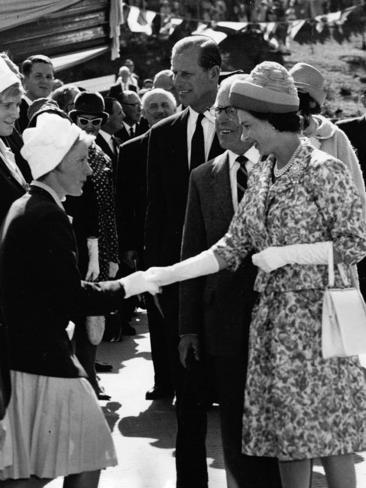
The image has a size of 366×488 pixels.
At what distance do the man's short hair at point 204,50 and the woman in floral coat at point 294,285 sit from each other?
1569 mm

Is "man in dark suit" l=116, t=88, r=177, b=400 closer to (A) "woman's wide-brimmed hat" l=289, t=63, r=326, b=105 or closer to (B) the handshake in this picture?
(A) "woman's wide-brimmed hat" l=289, t=63, r=326, b=105

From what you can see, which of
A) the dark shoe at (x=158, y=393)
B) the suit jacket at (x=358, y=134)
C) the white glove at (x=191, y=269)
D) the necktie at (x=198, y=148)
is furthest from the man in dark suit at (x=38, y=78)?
the white glove at (x=191, y=269)

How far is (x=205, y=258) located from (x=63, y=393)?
0.96 m

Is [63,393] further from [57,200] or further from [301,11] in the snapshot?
[301,11]

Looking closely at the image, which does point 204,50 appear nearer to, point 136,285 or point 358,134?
point 136,285

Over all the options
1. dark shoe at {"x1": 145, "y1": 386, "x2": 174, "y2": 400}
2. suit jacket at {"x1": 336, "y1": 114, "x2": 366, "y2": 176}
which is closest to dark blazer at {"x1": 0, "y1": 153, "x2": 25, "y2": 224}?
dark shoe at {"x1": 145, "y1": 386, "x2": 174, "y2": 400}

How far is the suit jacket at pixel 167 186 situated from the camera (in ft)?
21.0

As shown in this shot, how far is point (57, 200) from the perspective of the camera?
15.2ft

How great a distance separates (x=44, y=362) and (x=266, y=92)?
1444mm

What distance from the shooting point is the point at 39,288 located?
14.5 ft

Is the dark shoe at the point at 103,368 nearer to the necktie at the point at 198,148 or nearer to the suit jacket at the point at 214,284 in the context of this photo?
the necktie at the point at 198,148

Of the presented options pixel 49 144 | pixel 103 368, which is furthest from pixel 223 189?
pixel 103 368

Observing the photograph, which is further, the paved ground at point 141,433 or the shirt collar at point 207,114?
the shirt collar at point 207,114

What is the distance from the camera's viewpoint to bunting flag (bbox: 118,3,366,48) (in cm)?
2452
